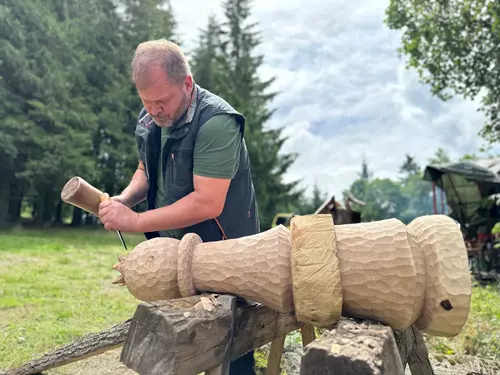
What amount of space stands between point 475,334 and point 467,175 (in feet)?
17.7

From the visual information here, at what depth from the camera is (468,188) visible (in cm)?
1035

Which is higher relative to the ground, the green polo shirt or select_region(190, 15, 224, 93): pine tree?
select_region(190, 15, 224, 93): pine tree

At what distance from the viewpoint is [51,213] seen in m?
17.1

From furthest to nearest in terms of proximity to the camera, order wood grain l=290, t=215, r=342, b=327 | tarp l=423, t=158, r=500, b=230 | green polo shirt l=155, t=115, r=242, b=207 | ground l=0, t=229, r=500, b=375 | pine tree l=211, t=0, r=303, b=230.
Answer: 1. pine tree l=211, t=0, r=303, b=230
2. tarp l=423, t=158, r=500, b=230
3. ground l=0, t=229, r=500, b=375
4. green polo shirt l=155, t=115, r=242, b=207
5. wood grain l=290, t=215, r=342, b=327

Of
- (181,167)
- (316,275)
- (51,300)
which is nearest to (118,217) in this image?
(181,167)

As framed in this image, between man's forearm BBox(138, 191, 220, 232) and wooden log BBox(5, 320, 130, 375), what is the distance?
0.39 meters

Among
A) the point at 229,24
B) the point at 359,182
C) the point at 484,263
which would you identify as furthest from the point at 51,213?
the point at 359,182

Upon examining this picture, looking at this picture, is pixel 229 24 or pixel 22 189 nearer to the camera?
pixel 22 189

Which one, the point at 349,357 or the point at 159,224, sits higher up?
the point at 159,224

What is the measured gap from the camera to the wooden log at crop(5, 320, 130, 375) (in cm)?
170

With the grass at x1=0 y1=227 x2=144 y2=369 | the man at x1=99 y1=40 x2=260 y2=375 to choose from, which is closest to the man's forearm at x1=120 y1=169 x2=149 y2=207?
the man at x1=99 y1=40 x2=260 y2=375

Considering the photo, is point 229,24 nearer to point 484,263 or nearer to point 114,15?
point 114,15

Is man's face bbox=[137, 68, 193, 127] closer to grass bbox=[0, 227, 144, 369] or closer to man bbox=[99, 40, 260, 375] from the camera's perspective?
man bbox=[99, 40, 260, 375]

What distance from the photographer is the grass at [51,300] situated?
142 inches
